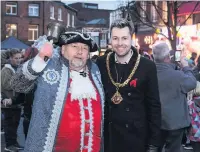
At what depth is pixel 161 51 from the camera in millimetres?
4324

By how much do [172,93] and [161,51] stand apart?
0.55 metres

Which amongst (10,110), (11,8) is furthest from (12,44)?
(11,8)

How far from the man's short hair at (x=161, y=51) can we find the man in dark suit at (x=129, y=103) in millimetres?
1287

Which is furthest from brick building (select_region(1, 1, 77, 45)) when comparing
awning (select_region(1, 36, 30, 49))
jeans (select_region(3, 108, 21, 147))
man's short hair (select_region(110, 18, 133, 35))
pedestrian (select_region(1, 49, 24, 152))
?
man's short hair (select_region(110, 18, 133, 35))

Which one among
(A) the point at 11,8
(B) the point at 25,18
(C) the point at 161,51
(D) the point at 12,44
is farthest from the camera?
(B) the point at 25,18

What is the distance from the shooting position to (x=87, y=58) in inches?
110

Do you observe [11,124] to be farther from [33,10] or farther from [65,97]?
[33,10]

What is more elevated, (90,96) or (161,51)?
(161,51)

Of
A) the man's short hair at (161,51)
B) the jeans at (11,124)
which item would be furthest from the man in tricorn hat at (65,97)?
the jeans at (11,124)

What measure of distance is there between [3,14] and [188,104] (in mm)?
31244

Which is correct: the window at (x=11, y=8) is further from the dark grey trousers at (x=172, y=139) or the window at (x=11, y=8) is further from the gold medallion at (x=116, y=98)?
the gold medallion at (x=116, y=98)

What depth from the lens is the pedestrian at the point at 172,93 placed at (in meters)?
4.25

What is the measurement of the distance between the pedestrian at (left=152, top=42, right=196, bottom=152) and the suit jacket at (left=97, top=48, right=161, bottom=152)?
1.27 m

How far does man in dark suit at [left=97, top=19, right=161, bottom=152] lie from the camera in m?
2.99
